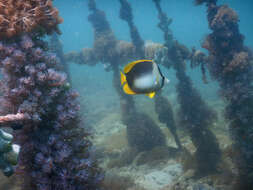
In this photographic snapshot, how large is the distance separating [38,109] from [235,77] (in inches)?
207

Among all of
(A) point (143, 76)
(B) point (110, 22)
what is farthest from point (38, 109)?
(B) point (110, 22)

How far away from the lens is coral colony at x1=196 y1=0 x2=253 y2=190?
457 cm

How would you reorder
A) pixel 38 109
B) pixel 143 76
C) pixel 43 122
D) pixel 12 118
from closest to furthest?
1. pixel 143 76
2. pixel 12 118
3. pixel 38 109
4. pixel 43 122

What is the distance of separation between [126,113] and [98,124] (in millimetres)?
5328

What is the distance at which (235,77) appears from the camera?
500 centimetres

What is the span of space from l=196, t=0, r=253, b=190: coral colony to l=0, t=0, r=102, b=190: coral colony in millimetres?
3980

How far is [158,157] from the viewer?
23.3ft

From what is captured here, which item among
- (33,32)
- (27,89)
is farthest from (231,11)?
(27,89)

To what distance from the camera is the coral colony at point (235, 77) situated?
4570 millimetres

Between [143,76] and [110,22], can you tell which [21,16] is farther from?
[110,22]

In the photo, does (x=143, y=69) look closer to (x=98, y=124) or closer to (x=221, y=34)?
(x=221, y=34)

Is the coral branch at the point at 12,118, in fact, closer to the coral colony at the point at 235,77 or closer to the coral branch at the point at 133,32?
the coral colony at the point at 235,77

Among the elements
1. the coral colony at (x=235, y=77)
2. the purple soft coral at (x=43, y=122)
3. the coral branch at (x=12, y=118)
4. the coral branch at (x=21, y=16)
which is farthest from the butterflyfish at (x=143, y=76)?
the coral colony at (x=235, y=77)

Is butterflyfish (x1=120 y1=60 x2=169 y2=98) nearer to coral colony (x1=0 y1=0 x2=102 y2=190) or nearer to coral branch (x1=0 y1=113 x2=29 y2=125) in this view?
coral colony (x1=0 y1=0 x2=102 y2=190)
